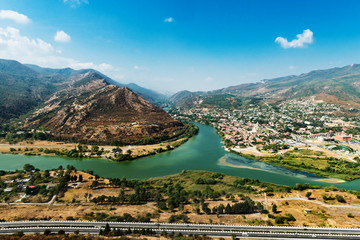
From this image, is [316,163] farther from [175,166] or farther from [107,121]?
[107,121]

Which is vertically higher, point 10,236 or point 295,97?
point 295,97

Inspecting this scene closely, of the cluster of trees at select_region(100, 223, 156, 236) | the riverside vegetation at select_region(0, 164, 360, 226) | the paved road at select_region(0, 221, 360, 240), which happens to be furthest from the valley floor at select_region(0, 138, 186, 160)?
the cluster of trees at select_region(100, 223, 156, 236)

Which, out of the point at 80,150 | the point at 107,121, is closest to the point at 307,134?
the point at 107,121

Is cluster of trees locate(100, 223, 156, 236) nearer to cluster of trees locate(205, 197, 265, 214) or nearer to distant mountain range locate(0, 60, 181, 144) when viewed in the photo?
cluster of trees locate(205, 197, 265, 214)

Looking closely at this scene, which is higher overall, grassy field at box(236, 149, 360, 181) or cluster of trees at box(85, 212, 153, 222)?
grassy field at box(236, 149, 360, 181)

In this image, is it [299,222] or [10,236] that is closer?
[10,236]

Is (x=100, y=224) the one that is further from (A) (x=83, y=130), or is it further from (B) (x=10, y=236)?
(A) (x=83, y=130)

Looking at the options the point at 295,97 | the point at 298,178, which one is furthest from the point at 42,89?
the point at 295,97
